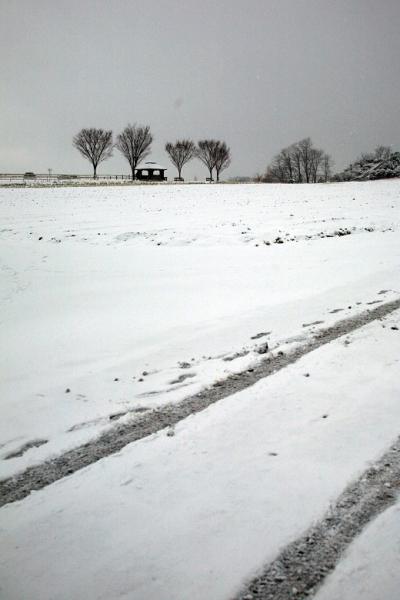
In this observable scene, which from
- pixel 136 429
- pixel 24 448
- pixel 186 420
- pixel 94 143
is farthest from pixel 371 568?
pixel 94 143

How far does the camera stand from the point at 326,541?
1.96 m

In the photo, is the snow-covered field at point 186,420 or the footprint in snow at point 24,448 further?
the footprint in snow at point 24,448

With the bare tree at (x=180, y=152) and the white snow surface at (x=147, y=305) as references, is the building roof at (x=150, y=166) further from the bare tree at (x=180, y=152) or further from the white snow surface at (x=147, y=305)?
the white snow surface at (x=147, y=305)

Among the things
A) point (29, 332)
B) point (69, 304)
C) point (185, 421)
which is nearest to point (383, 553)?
point (185, 421)

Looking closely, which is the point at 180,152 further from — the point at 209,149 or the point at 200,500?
the point at 200,500

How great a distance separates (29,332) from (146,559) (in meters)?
4.08

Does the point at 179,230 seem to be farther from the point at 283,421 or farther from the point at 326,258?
the point at 283,421

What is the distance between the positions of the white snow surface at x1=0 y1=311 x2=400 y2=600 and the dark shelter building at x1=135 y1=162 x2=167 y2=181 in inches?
2675

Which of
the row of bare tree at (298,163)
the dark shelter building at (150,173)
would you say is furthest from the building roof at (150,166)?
the row of bare tree at (298,163)

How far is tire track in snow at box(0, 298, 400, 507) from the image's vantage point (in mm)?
2459

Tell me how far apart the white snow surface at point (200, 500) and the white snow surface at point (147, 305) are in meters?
0.56

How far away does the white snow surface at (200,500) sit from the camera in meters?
1.82

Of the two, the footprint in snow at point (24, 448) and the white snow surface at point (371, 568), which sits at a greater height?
the footprint in snow at point (24, 448)

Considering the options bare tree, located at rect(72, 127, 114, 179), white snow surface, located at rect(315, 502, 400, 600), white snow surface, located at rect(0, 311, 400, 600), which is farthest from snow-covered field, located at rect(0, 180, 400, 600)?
bare tree, located at rect(72, 127, 114, 179)
